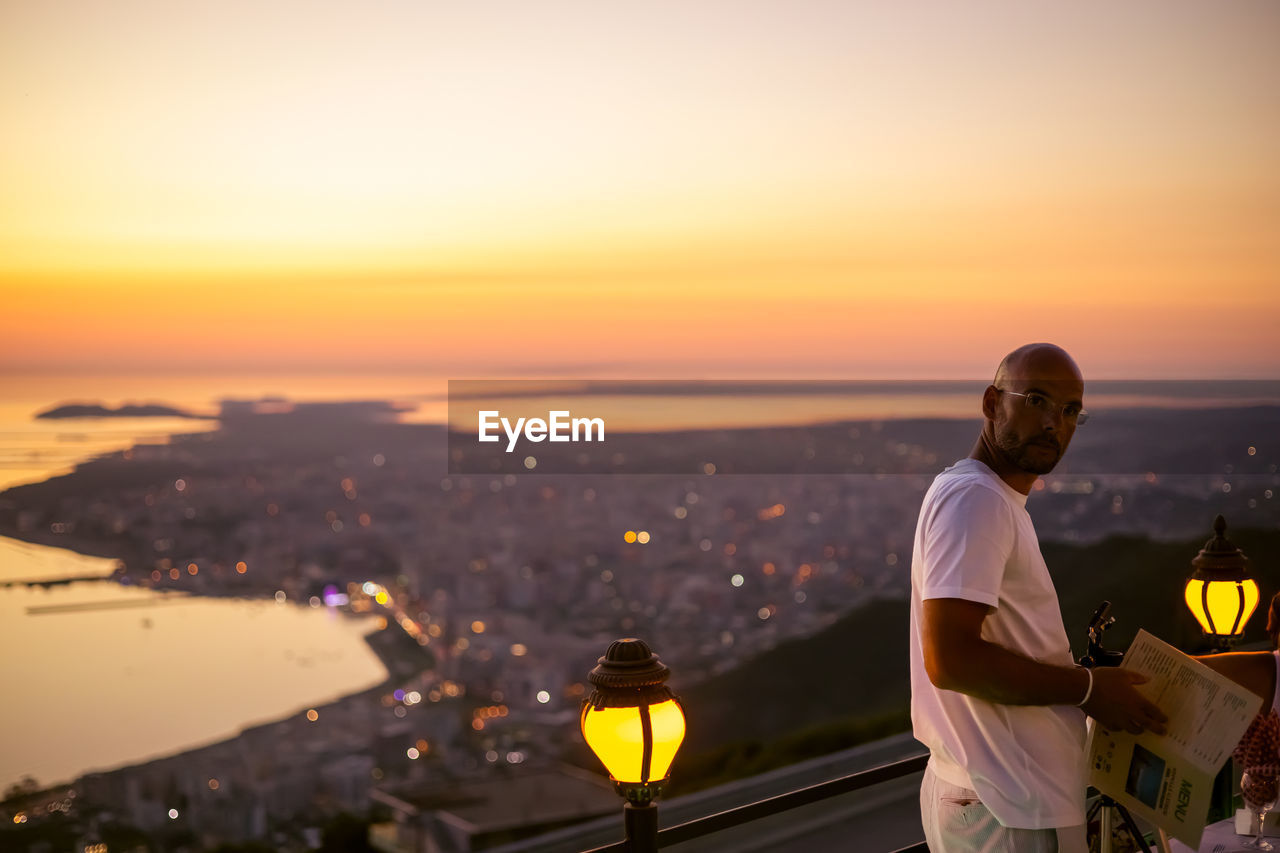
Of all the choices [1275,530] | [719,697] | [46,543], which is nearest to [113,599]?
[46,543]

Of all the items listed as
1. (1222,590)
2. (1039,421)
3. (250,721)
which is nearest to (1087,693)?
(1039,421)

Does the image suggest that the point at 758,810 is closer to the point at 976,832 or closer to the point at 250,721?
the point at 976,832

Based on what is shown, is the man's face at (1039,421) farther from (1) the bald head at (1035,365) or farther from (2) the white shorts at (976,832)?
(2) the white shorts at (976,832)

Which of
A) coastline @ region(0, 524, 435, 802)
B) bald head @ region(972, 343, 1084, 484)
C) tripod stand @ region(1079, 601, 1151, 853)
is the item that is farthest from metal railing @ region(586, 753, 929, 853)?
coastline @ region(0, 524, 435, 802)

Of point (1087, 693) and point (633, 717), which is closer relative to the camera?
point (1087, 693)

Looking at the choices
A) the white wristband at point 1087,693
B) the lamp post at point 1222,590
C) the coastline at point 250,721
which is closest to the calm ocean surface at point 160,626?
the coastline at point 250,721

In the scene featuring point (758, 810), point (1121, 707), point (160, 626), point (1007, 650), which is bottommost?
point (160, 626)
